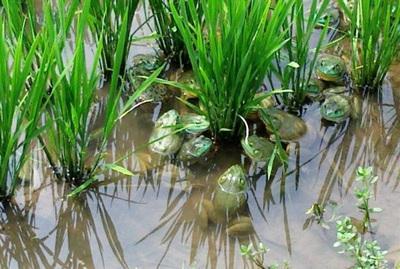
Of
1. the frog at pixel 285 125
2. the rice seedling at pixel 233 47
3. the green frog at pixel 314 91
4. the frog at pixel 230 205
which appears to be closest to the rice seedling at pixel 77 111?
the rice seedling at pixel 233 47

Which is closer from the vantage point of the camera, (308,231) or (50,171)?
(308,231)

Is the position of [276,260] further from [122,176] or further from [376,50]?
[376,50]

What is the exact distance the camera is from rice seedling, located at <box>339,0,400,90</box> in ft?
7.04

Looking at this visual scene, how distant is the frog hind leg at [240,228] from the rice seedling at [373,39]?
2.13ft

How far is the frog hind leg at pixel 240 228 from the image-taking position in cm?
194

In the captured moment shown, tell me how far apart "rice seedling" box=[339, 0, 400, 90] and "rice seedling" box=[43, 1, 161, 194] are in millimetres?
641

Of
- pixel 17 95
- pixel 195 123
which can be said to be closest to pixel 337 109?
pixel 195 123

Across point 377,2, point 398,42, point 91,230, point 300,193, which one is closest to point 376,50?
point 398,42

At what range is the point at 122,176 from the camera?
209 centimetres

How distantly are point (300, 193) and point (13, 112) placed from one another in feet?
2.56

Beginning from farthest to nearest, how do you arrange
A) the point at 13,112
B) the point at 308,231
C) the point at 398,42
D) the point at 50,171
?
1. the point at 398,42
2. the point at 50,171
3. the point at 308,231
4. the point at 13,112

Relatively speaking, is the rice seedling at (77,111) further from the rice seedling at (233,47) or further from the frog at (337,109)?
the frog at (337,109)

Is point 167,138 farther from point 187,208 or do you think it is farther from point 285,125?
point 285,125

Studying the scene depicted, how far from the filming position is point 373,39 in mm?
2195
